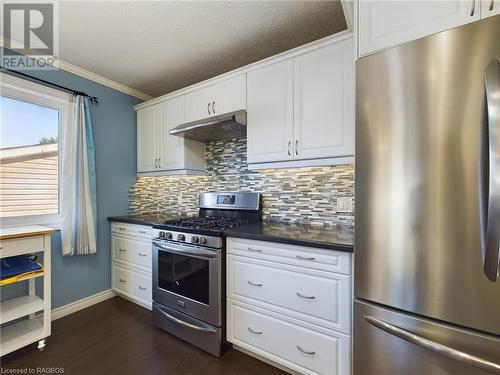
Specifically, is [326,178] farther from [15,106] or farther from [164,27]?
[15,106]

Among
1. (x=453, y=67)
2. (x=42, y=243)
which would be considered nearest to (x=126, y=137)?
(x=42, y=243)

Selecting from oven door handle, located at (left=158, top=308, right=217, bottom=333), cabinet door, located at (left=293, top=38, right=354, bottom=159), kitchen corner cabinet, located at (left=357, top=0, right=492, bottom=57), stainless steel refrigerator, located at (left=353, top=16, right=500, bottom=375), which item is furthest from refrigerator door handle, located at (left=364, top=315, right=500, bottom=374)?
kitchen corner cabinet, located at (left=357, top=0, right=492, bottom=57)

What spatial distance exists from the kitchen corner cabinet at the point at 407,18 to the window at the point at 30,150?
2.68 meters

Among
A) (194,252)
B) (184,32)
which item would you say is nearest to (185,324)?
(194,252)

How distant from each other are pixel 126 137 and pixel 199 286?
6.90ft

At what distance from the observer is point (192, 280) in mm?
1847

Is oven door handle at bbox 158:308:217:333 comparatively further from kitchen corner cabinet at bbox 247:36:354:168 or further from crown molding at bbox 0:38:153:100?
crown molding at bbox 0:38:153:100

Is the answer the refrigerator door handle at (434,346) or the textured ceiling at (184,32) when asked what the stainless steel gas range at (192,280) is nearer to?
the refrigerator door handle at (434,346)

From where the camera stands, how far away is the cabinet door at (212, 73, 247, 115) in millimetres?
2025

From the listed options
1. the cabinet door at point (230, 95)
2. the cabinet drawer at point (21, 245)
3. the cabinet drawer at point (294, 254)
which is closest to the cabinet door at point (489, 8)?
the cabinet drawer at point (294, 254)

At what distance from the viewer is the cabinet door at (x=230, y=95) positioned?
6.64ft

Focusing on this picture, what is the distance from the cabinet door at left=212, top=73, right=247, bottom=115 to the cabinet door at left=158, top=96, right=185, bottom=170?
0.50 m

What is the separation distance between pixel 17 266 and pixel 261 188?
6.82ft

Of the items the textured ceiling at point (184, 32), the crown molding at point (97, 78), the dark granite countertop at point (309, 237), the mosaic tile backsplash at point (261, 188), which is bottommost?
the dark granite countertop at point (309, 237)
